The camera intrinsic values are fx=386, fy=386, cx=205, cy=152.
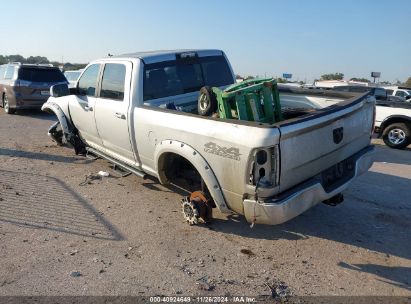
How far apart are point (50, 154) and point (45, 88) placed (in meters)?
5.99

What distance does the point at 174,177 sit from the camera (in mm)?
4867

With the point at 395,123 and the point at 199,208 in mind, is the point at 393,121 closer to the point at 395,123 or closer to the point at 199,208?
the point at 395,123

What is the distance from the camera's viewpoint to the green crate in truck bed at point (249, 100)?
3992 millimetres

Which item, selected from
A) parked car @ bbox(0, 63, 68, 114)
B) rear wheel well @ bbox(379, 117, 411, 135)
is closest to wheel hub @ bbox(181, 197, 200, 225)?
rear wheel well @ bbox(379, 117, 411, 135)

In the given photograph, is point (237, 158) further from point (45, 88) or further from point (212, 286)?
point (45, 88)

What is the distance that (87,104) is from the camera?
20.0 ft

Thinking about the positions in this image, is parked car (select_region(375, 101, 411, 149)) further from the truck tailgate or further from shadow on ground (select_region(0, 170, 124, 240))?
shadow on ground (select_region(0, 170, 124, 240))

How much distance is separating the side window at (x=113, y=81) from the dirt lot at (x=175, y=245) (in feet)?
4.63

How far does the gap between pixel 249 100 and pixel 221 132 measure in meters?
0.68

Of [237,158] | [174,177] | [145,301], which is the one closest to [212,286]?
[145,301]

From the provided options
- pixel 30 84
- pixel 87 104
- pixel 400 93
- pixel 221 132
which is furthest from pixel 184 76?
pixel 400 93

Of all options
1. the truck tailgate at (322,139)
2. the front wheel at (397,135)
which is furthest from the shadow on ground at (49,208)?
the front wheel at (397,135)

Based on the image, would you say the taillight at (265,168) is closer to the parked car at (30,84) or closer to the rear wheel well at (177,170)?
the rear wheel well at (177,170)

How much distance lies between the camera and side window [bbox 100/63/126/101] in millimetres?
5238
